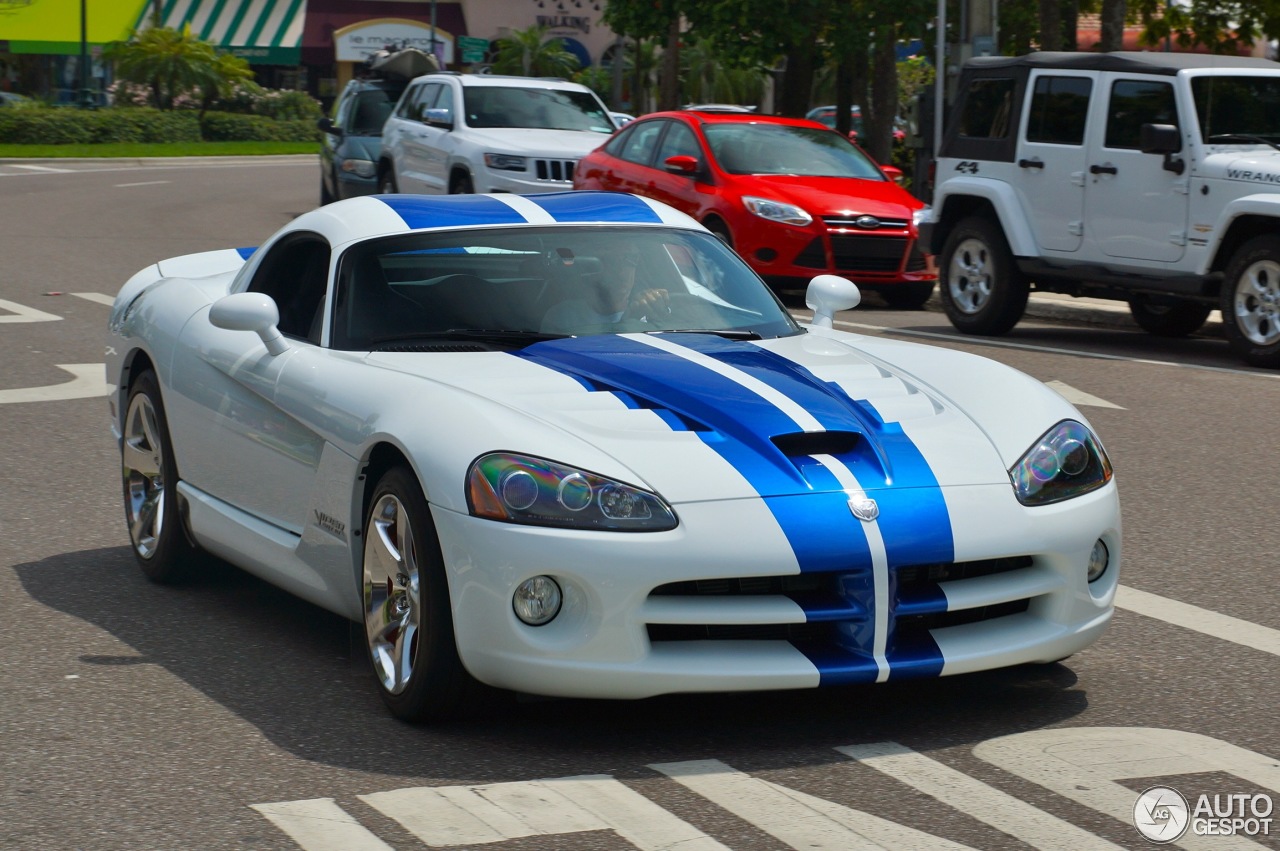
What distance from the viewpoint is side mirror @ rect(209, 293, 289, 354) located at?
564cm

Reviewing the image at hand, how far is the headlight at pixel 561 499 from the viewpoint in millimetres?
4461

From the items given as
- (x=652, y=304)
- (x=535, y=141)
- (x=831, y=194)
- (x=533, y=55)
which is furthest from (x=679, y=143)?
(x=533, y=55)

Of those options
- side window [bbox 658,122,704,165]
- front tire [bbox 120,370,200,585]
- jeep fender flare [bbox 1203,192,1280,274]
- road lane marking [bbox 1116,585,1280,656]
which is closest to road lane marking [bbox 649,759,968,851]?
road lane marking [bbox 1116,585,1280,656]

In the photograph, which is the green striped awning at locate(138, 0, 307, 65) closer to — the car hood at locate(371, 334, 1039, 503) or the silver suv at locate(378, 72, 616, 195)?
the silver suv at locate(378, 72, 616, 195)

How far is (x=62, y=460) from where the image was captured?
343 inches

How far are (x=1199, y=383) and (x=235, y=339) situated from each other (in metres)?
7.23

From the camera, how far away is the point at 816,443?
477 centimetres

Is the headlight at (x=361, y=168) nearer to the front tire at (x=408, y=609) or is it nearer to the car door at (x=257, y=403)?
the car door at (x=257, y=403)

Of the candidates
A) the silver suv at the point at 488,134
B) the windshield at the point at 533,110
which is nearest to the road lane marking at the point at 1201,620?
the silver suv at the point at 488,134

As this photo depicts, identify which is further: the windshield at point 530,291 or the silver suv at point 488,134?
the silver suv at point 488,134

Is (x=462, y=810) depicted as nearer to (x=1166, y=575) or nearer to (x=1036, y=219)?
(x=1166, y=575)

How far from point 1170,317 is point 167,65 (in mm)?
47861

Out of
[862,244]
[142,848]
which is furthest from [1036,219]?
[142,848]

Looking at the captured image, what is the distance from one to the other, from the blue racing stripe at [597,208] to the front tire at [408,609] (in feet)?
5.10
